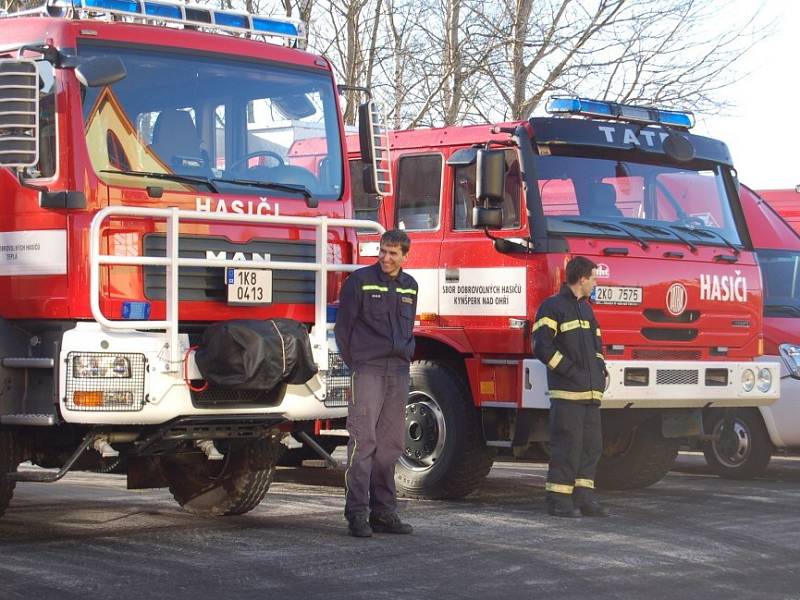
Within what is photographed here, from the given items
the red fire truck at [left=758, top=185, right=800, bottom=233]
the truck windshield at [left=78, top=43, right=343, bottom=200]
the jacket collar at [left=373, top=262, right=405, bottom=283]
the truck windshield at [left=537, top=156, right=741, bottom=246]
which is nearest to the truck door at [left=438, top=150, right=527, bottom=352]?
the truck windshield at [left=537, top=156, right=741, bottom=246]

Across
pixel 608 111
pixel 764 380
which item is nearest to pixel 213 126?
pixel 608 111

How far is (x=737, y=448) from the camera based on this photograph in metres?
13.3

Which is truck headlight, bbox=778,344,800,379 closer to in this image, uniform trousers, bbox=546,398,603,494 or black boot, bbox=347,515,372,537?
uniform trousers, bbox=546,398,603,494

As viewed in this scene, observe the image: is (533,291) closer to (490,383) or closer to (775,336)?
(490,383)

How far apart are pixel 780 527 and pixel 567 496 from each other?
1431 mm

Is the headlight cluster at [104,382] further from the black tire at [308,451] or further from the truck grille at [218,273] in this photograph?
the black tire at [308,451]

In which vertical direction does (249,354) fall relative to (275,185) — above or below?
below

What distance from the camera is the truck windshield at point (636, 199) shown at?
1109 cm

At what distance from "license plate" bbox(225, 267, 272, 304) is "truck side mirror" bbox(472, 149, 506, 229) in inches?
89.3

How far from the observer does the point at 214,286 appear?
897 centimetres

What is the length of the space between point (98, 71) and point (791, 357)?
7.23 meters

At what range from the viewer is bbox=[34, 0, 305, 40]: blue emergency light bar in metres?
9.05

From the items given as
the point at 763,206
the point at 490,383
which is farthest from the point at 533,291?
the point at 763,206

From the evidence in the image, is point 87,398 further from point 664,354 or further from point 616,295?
point 664,354
